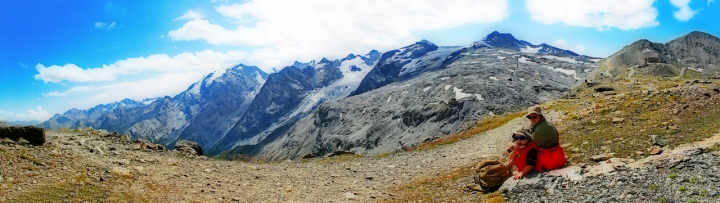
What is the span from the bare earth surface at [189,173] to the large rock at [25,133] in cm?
59

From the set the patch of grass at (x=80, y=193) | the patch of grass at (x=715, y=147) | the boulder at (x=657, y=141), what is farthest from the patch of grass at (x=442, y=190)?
the patch of grass at (x=80, y=193)

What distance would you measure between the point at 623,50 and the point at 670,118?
579 ft

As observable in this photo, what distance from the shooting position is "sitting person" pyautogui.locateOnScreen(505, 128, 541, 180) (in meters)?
13.8

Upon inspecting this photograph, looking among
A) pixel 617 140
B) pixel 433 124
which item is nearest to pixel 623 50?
pixel 433 124

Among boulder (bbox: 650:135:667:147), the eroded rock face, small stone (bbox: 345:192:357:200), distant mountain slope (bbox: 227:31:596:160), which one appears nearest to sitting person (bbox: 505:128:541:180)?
small stone (bbox: 345:192:357:200)

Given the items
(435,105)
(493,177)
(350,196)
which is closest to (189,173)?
(350,196)

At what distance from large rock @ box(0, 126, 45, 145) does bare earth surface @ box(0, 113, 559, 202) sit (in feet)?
1.95

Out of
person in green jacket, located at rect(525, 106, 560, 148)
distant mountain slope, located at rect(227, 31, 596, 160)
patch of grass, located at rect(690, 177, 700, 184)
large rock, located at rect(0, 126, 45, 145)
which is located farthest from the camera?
distant mountain slope, located at rect(227, 31, 596, 160)

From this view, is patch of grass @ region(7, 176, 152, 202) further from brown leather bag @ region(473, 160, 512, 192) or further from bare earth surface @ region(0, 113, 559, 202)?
brown leather bag @ region(473, 160, 512, 192)

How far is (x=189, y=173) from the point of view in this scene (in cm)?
2048

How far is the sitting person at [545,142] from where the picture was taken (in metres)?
13.5

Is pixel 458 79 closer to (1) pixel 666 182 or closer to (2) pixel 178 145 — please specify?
(2) pixel 178 145

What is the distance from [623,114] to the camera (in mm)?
27016

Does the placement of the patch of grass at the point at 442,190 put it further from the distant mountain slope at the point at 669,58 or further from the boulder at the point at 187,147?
the distant mountain slope at the point at 669,58
